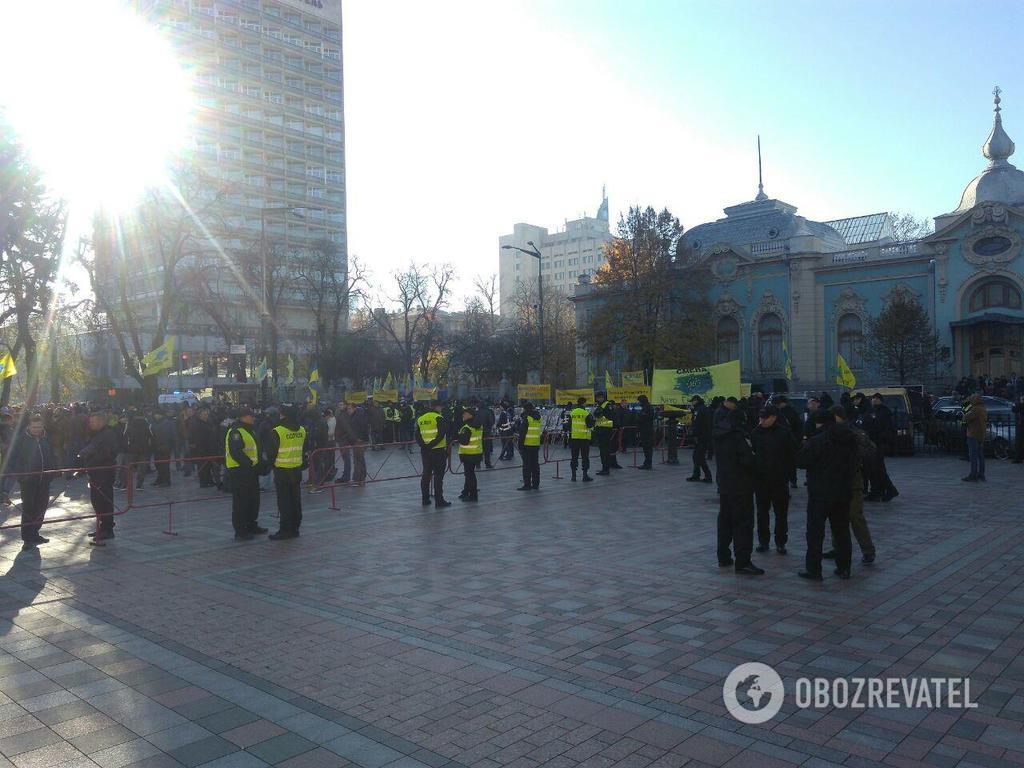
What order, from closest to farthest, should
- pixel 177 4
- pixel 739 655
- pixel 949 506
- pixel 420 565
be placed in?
pixel 739 655 → pixel 420 565 → pixel 949 506 → pixel 177 4

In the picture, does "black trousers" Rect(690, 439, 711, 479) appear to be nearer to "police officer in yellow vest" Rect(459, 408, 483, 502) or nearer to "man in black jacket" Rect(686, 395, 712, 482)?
"man in black jacket" Rect(686, 395, 712, 482)

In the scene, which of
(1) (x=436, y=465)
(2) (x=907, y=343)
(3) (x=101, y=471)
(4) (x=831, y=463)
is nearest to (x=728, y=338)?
(2) (x=907, y=343)

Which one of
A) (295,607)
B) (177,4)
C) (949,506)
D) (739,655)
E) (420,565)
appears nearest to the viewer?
(739,655)

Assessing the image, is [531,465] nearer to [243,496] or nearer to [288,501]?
[288,501]

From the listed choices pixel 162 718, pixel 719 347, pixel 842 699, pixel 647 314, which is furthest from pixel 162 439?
pixel 719 347

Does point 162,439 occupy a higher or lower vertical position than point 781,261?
lower

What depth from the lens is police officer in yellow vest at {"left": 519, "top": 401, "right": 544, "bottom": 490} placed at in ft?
51.9

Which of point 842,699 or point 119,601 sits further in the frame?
point 119,601

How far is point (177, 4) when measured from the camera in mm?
71812

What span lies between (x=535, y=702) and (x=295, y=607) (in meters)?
3.28

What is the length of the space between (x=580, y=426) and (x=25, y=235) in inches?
785

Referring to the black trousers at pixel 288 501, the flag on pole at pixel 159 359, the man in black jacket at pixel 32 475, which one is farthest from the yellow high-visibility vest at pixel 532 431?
the flag on pole at pixel 159 359

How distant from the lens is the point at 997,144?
4381 cm

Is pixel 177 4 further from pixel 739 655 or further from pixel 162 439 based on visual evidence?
pixel 739 655
